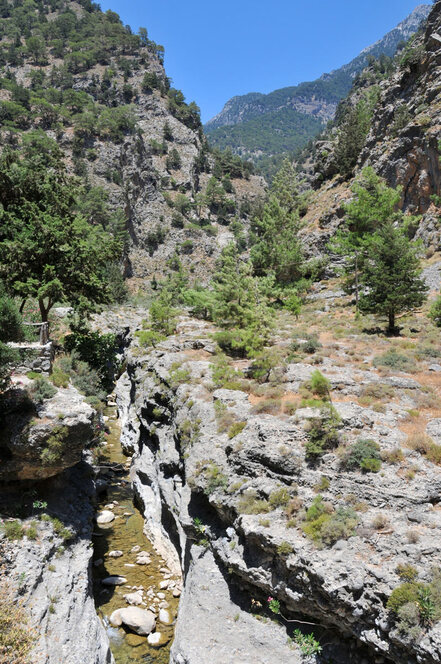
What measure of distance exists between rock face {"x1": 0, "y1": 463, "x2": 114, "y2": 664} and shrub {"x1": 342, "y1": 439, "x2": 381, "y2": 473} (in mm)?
9482

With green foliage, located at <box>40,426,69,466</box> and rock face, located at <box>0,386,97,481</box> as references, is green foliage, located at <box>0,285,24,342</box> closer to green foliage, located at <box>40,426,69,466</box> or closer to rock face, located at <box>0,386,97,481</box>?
rock face, located at <box>0,386,97,481</box>

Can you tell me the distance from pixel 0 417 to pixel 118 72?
13096 centimetres

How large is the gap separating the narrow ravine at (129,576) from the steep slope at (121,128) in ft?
195

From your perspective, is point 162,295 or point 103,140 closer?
point 162,295

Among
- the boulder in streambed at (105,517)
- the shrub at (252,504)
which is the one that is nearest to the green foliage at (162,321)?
the boulder in streambed at (105,517)

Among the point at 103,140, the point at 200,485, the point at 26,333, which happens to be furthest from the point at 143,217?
the point at 200,485

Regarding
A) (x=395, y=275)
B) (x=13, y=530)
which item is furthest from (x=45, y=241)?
(x=395, y=275)

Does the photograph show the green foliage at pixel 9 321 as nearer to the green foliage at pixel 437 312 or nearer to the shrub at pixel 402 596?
the shrub at pixel 402 596

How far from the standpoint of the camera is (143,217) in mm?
86938

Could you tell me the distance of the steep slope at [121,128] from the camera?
7981cm

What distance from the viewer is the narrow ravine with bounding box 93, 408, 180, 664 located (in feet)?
39.6

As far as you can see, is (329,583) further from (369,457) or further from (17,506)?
(17,506)

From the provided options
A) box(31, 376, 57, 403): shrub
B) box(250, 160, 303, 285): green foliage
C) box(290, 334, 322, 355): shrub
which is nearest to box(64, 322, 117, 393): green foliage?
box(31, 376, 57, 403): shrub

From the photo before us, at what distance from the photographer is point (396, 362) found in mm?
18391
